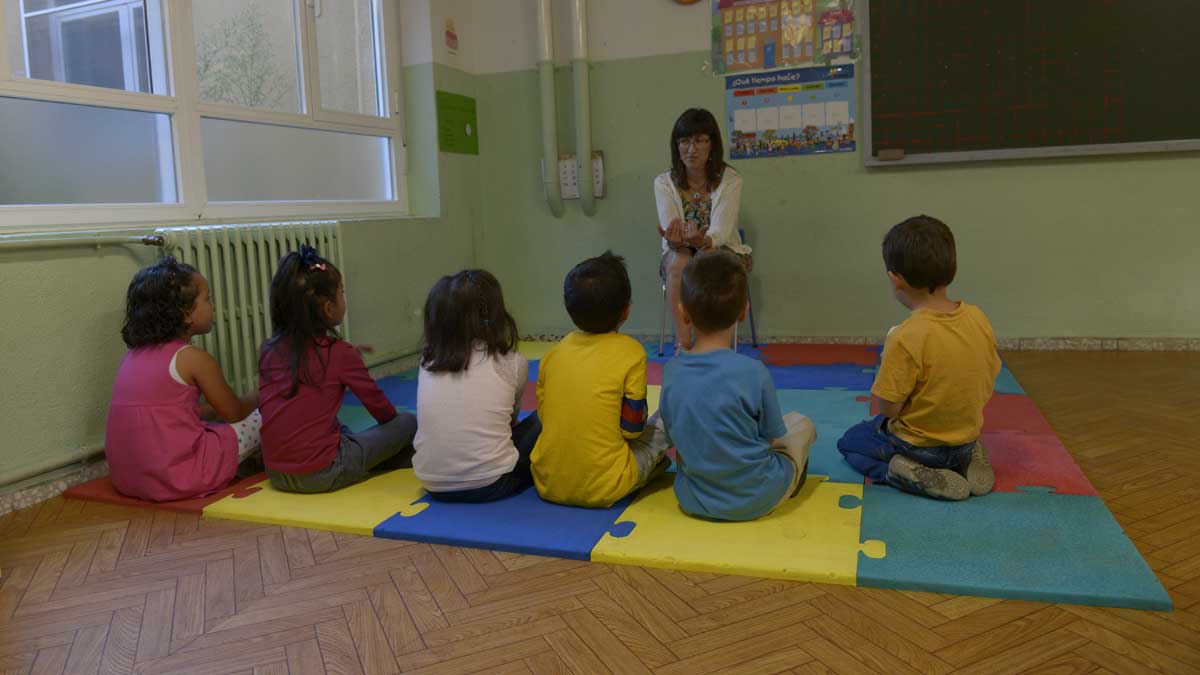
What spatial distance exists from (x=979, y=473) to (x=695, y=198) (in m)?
2.21

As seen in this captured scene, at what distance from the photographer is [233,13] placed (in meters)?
3.47

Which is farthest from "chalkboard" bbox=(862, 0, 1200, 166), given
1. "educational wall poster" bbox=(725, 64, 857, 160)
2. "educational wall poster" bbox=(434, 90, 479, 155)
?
"educational wall poster" bbox=(434, 90, 479, 155)

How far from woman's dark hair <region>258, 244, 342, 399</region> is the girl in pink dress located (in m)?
0.24

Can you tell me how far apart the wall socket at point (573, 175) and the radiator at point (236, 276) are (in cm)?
176

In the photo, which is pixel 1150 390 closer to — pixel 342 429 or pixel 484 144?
pixel 342 429

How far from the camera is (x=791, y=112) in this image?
4.29 meters

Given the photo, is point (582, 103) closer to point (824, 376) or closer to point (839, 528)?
point (824, 376)

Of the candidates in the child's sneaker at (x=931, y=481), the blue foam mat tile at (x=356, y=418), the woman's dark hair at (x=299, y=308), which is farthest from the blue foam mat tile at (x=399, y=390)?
the child's sneaker at (x=931, y=481)

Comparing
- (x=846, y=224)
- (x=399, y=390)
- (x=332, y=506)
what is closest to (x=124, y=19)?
(x=399, y=390)

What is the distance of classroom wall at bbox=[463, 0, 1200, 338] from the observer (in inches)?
156

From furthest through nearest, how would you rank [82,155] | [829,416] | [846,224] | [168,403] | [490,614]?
1. [846,224]
2. [829,416]
3. [82,155]
4. [168,403]
5. [490,614]

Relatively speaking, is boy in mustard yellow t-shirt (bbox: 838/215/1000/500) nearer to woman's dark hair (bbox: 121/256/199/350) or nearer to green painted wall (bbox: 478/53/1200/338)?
woman's dark hair (bbox: 121/256/199/350)

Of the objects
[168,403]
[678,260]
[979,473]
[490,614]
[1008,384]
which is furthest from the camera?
[678,260]

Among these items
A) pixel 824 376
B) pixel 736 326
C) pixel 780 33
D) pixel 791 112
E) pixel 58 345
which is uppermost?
pixel 780 33
